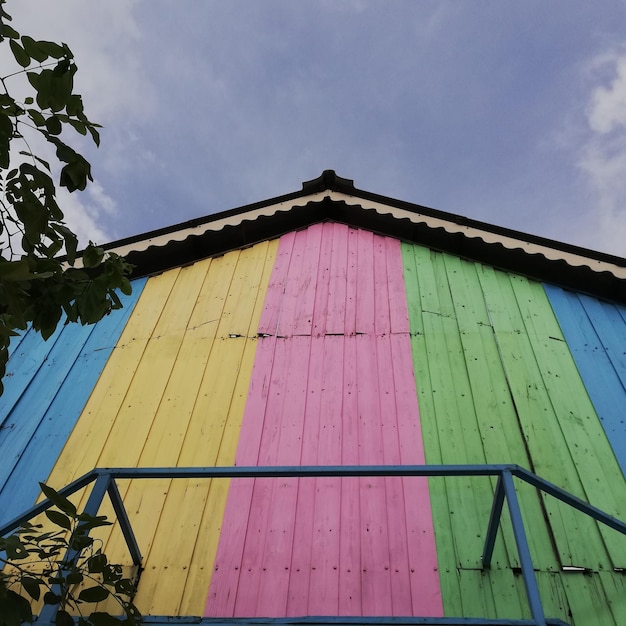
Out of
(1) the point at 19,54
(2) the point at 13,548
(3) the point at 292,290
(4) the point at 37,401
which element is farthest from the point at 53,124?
(3) the point at 292,290

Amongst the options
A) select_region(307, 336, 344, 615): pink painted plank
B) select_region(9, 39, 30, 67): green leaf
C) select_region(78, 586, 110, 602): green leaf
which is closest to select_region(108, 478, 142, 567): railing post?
select_region(307, 336, 344, 615): pink painted plank

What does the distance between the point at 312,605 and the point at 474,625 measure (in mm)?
1115

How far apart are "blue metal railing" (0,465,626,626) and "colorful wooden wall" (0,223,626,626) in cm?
49

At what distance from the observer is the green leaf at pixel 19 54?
187 cm

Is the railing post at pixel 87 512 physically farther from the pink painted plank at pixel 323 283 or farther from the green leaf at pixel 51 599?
the pink painted plank at pixel 323 283

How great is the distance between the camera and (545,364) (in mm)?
4574

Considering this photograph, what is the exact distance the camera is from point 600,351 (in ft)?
15.3

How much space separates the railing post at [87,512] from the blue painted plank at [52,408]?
1.39 metres

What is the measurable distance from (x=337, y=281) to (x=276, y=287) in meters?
0.61

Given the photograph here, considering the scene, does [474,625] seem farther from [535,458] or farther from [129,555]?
[129,555]

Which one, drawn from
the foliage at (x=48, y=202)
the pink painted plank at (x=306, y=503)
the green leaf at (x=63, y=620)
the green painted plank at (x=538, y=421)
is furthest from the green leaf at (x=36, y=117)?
the green painted plank at (x=538, y=421)

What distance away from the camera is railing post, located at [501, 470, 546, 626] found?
2.23 meters

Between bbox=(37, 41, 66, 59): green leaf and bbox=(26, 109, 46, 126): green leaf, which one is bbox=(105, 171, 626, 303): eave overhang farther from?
bbox=(37, 41, 66, 59): green leaf

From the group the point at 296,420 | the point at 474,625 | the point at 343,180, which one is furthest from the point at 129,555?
the point at 343,180
